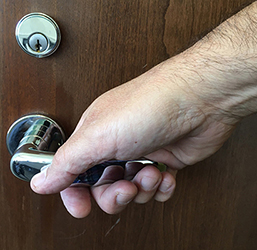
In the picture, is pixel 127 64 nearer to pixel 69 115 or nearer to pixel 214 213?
pixel 69 115

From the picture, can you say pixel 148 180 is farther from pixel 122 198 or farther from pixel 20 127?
pixel 20 127

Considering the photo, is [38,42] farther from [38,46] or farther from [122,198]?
[122,198]

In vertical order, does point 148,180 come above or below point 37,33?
below

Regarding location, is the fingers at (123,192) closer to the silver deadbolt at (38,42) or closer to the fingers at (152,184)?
the fingers at (152,184)

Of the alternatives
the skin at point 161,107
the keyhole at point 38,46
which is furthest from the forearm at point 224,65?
the keyhole at point 38,46

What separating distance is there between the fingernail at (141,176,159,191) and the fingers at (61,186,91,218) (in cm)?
6

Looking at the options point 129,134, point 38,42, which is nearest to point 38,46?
point 38,42

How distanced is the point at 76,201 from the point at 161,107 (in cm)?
11

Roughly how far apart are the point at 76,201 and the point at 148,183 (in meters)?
0.07

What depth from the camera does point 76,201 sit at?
0.25 metres

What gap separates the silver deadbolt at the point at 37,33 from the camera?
229mm

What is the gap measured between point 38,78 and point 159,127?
0.12 m

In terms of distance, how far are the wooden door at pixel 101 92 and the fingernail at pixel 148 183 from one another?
0.07 metres

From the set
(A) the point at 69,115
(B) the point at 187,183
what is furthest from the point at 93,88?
(B) the point at 187,183
